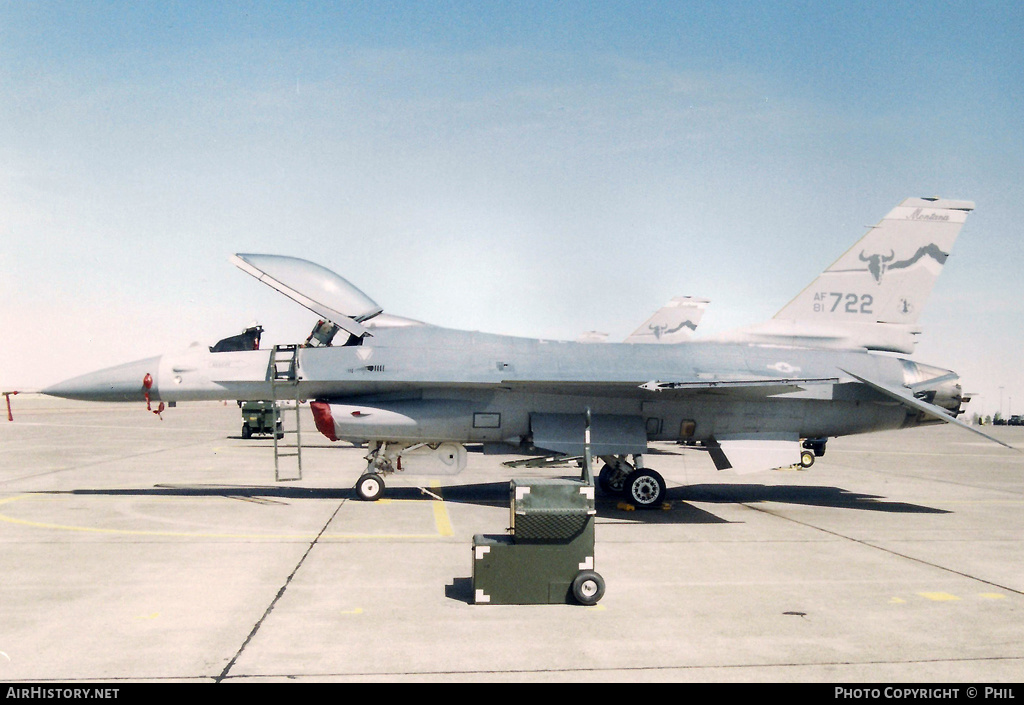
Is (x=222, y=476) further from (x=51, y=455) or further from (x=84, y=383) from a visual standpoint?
(x=51, y=455)

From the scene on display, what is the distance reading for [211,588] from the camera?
7.68m

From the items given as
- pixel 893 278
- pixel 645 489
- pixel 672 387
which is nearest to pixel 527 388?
pixel 672 387

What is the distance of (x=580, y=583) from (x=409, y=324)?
791 centimetres

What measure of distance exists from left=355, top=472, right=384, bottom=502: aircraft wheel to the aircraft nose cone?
12.9ft

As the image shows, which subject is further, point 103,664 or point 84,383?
point 84,383

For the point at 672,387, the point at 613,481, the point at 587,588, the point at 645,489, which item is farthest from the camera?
the point at 613,481

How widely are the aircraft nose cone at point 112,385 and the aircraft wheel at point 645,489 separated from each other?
8616mm

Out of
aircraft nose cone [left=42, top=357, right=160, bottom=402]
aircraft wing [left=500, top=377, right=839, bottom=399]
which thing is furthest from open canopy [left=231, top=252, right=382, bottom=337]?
aircraft wing [left=500, top=377, right=839, bottom=399]

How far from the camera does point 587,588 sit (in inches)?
283

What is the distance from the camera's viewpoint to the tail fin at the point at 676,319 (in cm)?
2950

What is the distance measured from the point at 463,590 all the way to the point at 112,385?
892 cm

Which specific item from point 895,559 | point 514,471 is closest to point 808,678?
point 895,559

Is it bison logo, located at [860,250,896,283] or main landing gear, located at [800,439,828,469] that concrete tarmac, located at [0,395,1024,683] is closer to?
bison logo, located at [860,250,896,283]

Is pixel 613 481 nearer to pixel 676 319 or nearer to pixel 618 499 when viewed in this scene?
pixel 618 499
